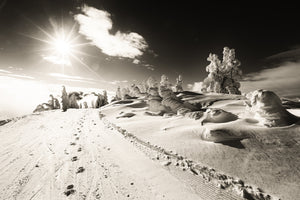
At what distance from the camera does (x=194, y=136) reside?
7680 millimetres

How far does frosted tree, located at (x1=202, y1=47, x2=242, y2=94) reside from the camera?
31.5 metres

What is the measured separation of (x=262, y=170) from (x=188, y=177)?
7.81ft

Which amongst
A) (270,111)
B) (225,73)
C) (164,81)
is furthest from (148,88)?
(270,111)

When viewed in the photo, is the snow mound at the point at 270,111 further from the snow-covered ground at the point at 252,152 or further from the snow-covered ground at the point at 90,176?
the snow-covered ground at the point at 90,176

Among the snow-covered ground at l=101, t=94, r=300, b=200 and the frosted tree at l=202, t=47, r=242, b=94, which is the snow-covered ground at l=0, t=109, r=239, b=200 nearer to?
the snow-covered ground at l=101, t=94, r=300, b=200

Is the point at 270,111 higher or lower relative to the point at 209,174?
higher

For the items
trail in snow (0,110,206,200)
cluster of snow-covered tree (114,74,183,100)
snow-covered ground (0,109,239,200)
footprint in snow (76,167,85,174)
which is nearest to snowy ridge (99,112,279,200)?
snow-covered ground (0,109,239,200)

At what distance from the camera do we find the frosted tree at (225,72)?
104 ft

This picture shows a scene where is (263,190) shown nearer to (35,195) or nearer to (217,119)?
(217,119)

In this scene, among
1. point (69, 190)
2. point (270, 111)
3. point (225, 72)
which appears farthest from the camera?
point (225, 72)

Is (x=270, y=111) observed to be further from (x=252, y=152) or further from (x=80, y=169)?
(x=80, y=169)

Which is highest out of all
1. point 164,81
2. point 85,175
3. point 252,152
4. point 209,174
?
point 164,81

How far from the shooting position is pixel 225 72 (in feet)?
107

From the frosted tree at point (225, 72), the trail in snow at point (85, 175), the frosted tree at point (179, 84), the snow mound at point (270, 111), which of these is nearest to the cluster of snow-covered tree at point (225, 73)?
the frosted tree at point (225, 72)
